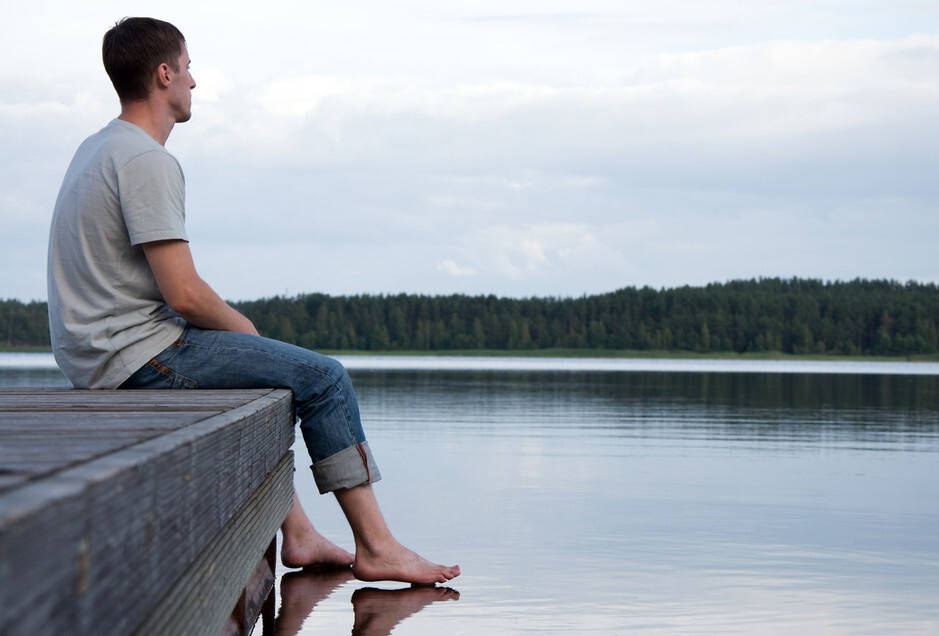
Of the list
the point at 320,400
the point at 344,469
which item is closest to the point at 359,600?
the point at 344,469

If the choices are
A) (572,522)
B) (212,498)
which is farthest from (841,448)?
(212,498)

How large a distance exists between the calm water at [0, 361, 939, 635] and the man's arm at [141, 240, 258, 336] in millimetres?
1093

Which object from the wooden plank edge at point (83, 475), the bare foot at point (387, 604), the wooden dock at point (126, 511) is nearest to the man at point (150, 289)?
the bare foot at point (387, 604)

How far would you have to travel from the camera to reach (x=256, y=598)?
3.81m

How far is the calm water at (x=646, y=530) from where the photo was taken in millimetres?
4035

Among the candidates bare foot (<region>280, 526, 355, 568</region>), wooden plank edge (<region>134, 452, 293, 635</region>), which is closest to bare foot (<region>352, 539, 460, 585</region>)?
bare foot (<region>280, 526, 355, 568</region>)

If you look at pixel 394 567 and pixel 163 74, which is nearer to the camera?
pixel 163 74

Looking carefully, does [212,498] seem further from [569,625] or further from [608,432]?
[608,432]

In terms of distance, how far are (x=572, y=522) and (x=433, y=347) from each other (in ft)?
312

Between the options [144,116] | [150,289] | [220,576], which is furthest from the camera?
[144,116]

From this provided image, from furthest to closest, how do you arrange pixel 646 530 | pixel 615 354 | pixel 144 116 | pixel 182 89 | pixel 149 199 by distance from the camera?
pixel 615 354, pixel 646 530, pixel 182 89, pixel 144 116, pixel 149 199

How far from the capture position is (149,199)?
3525mm

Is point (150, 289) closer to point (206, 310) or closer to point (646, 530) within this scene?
point (206, 310)

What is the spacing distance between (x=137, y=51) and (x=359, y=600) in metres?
2.09
